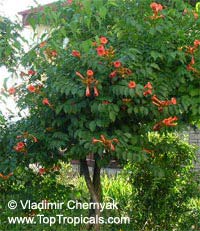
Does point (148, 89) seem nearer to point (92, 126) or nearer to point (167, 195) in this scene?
point (92, 126)

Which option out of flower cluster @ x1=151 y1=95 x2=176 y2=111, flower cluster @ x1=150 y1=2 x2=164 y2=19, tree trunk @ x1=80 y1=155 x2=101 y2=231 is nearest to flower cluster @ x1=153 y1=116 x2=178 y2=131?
flower cluster @ x1=151 y1=95 x2=176 y2=111

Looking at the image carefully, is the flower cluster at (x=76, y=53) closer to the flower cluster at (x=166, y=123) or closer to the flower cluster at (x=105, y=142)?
the flower cluster at (x=105, y=142)

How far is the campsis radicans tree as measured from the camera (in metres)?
3.18

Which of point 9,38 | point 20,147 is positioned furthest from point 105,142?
point 9,38

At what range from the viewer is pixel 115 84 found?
3.27 metres

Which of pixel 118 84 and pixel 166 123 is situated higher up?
pixel 118 84

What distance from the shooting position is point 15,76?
3770mm

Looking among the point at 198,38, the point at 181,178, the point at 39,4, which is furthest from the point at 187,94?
the point at 181,178

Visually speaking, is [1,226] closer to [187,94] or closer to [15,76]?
[15,76]

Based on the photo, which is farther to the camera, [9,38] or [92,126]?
[92,126]

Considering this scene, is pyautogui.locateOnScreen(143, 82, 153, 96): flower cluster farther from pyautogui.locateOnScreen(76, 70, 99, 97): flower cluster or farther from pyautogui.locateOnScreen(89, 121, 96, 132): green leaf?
pyautogui.locateOnScreen(89, 121, 96, 132): green leaf

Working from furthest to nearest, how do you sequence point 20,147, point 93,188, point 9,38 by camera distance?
1. point 93,188
2. point 20,147
3. point 9,38

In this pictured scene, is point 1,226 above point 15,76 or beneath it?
beneath

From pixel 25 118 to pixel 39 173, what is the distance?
0.58 meters
